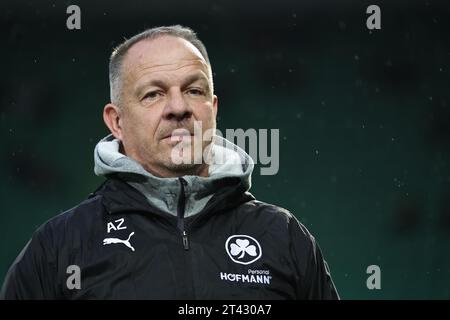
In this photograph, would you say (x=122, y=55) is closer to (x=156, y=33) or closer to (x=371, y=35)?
(x=156, y=33)

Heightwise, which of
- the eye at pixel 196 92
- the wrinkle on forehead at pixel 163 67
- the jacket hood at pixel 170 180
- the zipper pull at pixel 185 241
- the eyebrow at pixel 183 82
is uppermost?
the wrinkle on forehead at pixel 163 67

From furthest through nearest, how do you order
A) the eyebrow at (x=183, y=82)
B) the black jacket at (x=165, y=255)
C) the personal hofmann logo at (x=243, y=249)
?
the eyebrow at (x=183, y=82), the personal hofmann logo at (x=243, y=249), the black jacket at (x=165, y=255)

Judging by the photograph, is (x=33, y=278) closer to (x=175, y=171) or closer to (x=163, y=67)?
(x=175, y=171)

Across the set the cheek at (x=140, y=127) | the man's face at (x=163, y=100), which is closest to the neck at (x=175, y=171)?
the man's face at (x=163, y=100)

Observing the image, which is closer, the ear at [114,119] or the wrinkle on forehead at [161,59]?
the wrinkle on forehead at [161,59]

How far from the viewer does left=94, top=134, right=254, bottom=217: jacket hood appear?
8.20 feet

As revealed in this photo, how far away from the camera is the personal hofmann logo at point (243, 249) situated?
2.45m

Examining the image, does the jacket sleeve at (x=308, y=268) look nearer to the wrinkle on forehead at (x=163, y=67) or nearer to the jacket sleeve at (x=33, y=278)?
the wrinkle on forehead at (x=163, y=67)

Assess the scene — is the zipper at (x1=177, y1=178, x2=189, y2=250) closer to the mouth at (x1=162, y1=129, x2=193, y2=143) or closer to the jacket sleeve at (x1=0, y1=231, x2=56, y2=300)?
the mouth at (x1=162, y1=129, x2=193, y2=143)

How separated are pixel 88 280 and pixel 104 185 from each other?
39cm

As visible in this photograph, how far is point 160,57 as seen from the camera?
2.60m

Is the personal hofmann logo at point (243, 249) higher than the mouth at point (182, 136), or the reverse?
the mouth at point (182, 136)

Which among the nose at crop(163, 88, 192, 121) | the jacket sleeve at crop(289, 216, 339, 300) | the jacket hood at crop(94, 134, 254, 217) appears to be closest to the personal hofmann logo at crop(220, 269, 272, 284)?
the jacket sleeve at crop(289, 216, 339, 300)

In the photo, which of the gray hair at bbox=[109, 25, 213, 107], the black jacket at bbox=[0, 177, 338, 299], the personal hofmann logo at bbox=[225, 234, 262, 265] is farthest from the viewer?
the gray hair at bbox=[109, 25, 213, 107]
